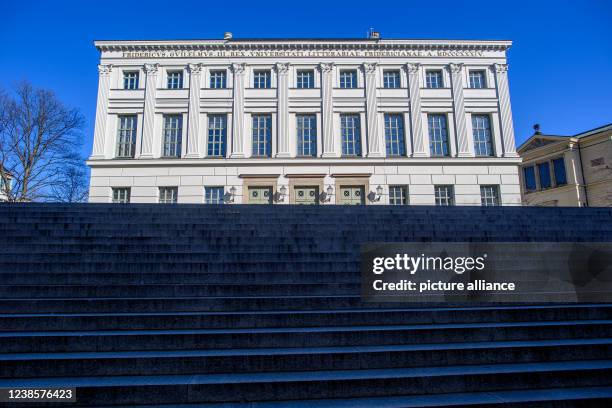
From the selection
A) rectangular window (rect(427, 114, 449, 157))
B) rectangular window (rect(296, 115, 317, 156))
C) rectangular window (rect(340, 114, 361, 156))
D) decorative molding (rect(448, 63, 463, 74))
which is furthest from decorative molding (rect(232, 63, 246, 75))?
decorative molding (rect(448, 63, 463, 74))

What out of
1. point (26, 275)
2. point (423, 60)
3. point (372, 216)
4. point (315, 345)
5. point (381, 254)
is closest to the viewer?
point (315, 345)

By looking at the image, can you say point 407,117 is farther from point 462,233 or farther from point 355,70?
point 462,233

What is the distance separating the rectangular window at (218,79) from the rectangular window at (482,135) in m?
17.9

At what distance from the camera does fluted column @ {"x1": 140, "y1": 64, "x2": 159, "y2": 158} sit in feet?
77.6

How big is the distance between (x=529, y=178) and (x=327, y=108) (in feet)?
99.8

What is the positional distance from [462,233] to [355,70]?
18.5 metres

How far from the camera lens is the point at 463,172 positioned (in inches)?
933

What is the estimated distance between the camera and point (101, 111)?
24078 millimetres

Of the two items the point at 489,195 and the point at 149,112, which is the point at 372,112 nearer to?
the point at 489,195

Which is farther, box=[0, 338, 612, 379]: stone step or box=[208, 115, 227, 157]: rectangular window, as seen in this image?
box=[208, 115, 227, 157]: rectangular window

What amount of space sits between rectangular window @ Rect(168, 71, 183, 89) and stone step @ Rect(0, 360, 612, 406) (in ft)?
78.7

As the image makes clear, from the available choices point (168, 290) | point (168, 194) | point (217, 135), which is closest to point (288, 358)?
point (168, 290)

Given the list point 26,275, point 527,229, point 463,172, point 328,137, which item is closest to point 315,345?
point 26,275

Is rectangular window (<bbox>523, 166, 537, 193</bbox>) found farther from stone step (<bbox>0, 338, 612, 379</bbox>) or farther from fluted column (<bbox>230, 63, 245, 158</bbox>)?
stone step (<bbox>0, 338, 612, 379</bbox>)
